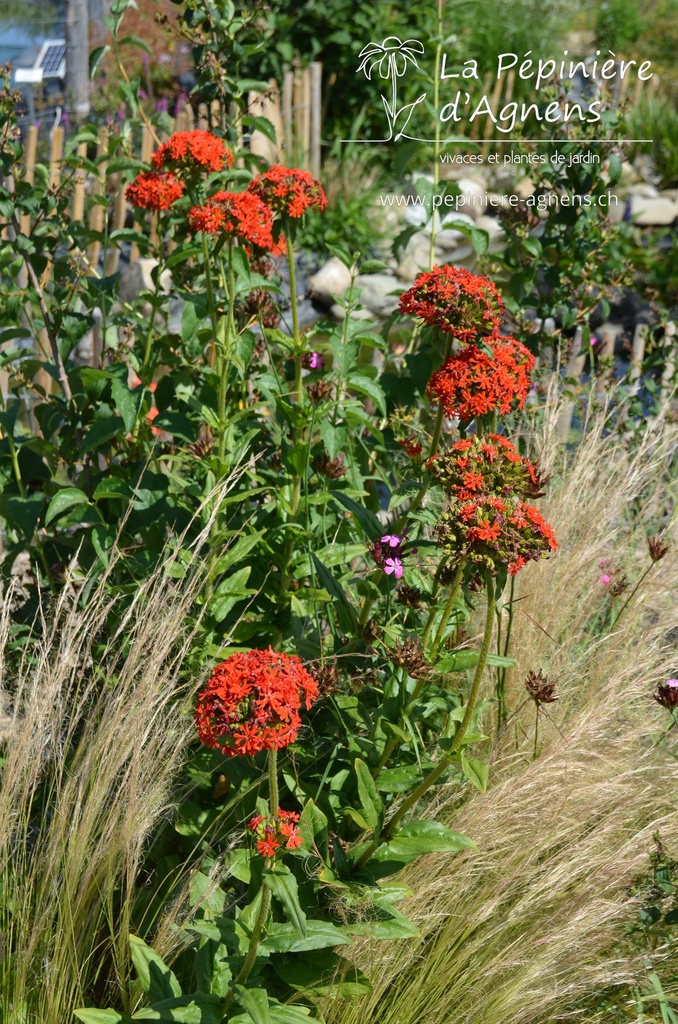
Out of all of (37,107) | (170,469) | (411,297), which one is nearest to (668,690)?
(411,297)

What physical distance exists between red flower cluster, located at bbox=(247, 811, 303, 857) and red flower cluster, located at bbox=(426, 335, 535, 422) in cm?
79

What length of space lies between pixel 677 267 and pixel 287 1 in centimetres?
354

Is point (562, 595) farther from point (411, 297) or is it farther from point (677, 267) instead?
point (677, 267)

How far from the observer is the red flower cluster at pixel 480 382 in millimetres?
1845

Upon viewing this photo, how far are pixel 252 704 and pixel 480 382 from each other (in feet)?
2.44

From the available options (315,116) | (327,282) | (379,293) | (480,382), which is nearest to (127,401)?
(480,382)

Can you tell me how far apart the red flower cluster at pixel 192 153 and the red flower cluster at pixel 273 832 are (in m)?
1.38

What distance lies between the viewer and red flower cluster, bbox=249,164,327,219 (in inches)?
85.4

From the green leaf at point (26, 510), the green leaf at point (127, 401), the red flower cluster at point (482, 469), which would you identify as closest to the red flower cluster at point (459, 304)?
the red flower cluster at point (482, 469)

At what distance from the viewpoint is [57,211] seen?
2.67 metres

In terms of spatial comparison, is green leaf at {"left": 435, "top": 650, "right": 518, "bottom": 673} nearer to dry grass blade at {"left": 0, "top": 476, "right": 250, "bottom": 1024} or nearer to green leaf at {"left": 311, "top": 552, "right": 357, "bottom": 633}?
green leaf at {"left": 311, "top": 552, "right": 357, "bottom": 633}

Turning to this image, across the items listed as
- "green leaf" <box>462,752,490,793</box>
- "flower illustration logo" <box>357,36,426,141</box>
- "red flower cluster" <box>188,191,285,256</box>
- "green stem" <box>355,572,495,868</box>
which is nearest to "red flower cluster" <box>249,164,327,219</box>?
"red flower cluster" <box>188,191,285,256</box>

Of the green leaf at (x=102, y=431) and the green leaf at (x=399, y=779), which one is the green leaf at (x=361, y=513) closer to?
the green leaf at (x=399, y=779)

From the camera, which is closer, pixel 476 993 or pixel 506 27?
pixel 476 993
